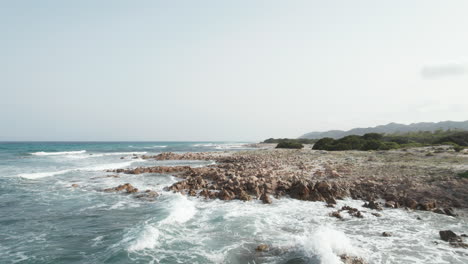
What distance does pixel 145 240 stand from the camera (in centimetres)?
831

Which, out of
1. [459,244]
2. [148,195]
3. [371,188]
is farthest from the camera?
[148,195]

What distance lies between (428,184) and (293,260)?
36.4ft

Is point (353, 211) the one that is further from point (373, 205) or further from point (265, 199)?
point (265, 199)

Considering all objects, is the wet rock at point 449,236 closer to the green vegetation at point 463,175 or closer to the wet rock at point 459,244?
the wet rock at point 459,244

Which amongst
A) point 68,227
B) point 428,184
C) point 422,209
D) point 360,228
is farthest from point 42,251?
point 428,184

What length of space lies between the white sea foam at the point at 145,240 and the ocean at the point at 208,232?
32 mm

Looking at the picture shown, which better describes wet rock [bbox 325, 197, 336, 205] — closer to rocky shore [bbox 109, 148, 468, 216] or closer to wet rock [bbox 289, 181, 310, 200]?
rocky shore [bbox 109, 148, 468, 216]

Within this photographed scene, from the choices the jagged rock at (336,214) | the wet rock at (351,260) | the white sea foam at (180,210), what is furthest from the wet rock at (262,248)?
the jagged rock at (336,214)

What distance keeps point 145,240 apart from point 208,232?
224cm

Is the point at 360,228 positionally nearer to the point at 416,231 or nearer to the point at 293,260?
the point at 416,231

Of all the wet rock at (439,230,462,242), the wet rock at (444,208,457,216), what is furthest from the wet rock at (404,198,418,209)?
the wet rock at (439,230,462,242)

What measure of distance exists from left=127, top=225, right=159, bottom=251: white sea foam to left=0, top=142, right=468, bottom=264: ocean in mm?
32

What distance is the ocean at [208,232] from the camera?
722 cm

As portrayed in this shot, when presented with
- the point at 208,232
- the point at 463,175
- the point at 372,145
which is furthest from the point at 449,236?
the point at 372,145
